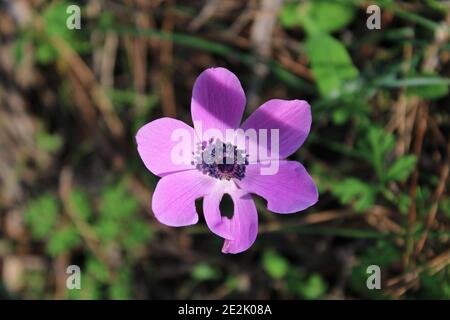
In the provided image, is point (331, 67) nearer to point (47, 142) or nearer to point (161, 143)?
point (161, 143)

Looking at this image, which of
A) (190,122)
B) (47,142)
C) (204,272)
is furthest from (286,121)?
(47,142)

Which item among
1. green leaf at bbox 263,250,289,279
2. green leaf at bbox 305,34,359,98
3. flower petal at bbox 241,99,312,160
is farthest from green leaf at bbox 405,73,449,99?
green leaf at bbox 263,250,289,279

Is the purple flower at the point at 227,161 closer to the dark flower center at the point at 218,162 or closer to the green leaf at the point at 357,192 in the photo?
the dark flower center at the point at 218,162

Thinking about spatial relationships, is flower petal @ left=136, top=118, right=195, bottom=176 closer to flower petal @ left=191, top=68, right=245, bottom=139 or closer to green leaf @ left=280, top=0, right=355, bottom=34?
flower petal @ left=191, top=68, right=245, bottom=139

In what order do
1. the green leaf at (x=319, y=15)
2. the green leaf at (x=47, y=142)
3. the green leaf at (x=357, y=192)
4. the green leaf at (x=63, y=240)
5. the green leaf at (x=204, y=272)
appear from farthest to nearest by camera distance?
the green leaf at (x=47, y=142) < the green leaf at (x=204, y=272) < the green leaf at (x=63, y=240) < the green leaf at (x=319, y=15) < the green leaf at (x=357, y=192)

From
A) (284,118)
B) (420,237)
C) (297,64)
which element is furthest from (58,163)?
(420,237)

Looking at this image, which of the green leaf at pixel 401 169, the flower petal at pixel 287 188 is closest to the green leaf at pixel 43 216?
the flower petal at pixel 287 188

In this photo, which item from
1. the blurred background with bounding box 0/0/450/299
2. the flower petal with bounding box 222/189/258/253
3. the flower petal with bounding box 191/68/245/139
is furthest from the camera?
the blurred background with bounding box 0/0/450/299
